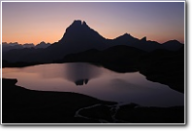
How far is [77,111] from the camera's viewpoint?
102ft

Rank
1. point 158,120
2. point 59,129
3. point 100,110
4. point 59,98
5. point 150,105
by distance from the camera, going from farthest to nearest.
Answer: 1. point 59,98
2. point 150,105
3. point 100,110
4. point 158,120
5. point 59,129

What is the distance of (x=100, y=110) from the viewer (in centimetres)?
3088

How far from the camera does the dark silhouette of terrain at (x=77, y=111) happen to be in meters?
27.4

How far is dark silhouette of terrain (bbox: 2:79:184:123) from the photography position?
27364mm

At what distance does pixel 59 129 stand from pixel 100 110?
21139 mm

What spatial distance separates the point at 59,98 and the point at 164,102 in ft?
60.7
